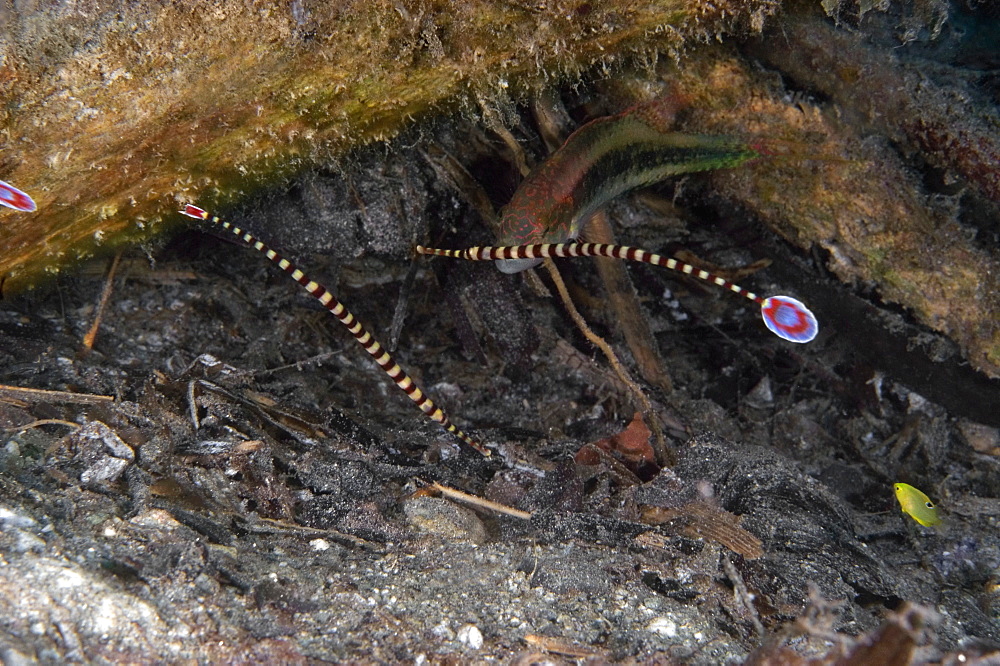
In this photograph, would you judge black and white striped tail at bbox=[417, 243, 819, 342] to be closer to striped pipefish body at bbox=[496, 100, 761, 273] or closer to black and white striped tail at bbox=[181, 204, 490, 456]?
striped pipefish body at bbox=[496, 100, 761, 273]

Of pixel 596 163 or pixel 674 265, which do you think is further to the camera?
pixel 596 163

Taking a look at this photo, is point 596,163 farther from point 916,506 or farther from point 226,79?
point 916,506

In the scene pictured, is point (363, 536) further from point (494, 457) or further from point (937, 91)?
point (937, 91)

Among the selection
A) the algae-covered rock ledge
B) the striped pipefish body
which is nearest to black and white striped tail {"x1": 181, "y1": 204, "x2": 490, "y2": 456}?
the algae-covered rock ledge

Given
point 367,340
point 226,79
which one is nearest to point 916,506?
point 367,340

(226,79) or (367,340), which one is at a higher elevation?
(226,79)

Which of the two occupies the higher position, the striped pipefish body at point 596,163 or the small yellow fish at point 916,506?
the striped pipefish body at point 596,163

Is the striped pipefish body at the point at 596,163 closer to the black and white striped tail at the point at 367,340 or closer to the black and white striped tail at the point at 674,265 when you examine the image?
the black and white striped tail at the point at 674,265

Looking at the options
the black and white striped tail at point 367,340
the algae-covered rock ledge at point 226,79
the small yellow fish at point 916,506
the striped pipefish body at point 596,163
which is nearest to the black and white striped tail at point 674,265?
the striped pipefish body at point 596,163
